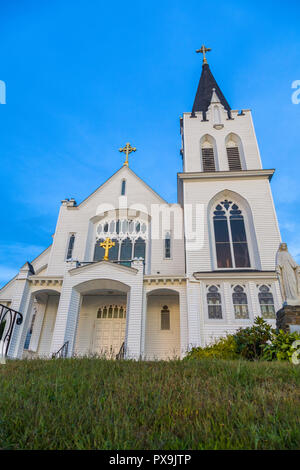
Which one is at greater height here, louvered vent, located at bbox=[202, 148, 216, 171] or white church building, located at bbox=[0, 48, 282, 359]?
louvered vent, located at bbox=[202, 148, 216, 171]

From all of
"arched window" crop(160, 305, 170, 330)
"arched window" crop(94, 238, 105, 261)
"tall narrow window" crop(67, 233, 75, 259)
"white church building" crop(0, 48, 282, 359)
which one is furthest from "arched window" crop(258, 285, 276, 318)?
"tall narrow window" crop(67, 233, 75, 259)

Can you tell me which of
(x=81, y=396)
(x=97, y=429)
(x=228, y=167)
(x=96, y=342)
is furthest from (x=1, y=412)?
(x=228, y=167)

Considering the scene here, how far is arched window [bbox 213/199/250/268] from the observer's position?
16391 millimetres

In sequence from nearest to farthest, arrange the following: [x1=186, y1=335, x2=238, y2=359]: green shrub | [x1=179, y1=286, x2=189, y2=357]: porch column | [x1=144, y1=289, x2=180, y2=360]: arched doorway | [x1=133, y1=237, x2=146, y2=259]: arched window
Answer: [x1=186, y1=335, x2=238, y2=359]: green shrub < [x1=179, y1=286, x2=189, y2=357]: porch column < [x1=144, y1=289, x2=180, y2=360]: arched doorway < [x1=133, y1=237, x2=146, y2=259]: arched window

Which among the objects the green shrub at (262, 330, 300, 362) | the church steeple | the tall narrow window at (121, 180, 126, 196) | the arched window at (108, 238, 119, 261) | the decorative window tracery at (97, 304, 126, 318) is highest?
the church steeple

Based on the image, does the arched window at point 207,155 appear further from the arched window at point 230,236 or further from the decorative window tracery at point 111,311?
the decorative window tracery at point 111,311

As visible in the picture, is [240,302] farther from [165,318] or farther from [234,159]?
[234,159]

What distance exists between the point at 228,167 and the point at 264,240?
6.29m

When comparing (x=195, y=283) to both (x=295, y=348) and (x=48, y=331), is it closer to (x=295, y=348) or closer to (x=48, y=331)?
(x=295, y=348)

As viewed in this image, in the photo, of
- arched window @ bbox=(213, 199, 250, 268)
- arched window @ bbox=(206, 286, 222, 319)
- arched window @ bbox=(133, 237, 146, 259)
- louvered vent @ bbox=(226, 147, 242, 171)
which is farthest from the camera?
louvered vent @ bbox=(226, 147, 242, 171)

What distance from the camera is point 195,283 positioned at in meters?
14.9

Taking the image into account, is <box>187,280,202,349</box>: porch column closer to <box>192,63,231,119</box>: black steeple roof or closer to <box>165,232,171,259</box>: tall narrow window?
<box>165,232,171,259</box>: tall narrow window

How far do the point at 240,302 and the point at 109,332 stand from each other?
7.50 m

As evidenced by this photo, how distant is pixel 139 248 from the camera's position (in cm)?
1844
